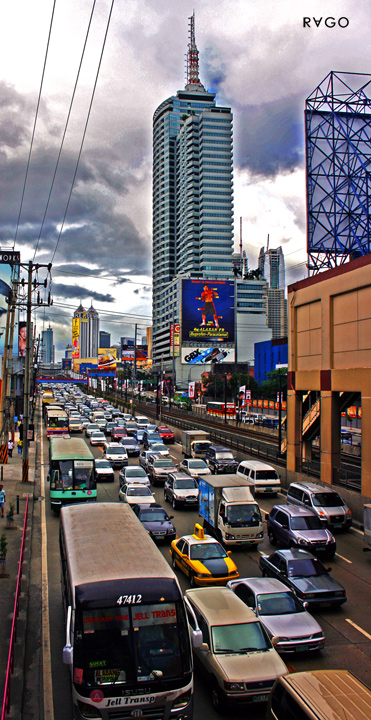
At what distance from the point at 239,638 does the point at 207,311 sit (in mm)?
150744

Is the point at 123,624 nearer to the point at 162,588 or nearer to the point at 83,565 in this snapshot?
the point at 162,588

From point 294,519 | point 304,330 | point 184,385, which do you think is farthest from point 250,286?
point 294,519

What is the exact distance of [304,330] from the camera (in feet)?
101

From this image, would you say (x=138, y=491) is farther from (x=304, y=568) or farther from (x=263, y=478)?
(x=304, y=568)

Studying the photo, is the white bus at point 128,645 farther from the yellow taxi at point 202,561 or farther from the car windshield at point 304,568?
the yellow taxi at point 202,561

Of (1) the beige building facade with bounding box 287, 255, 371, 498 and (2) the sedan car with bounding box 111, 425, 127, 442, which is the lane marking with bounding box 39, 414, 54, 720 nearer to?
(1) the beige building facade with bounding box 287, 255, 371, 498

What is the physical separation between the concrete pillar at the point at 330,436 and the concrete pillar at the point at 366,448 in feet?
10.5

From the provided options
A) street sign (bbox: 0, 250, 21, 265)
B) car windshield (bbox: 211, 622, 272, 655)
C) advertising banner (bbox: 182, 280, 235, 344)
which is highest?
advertising banner (bbox: 182, 280, 235, 344)

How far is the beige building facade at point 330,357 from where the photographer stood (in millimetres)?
24656

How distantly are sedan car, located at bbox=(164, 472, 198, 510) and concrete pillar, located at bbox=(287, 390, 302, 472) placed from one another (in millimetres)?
7425

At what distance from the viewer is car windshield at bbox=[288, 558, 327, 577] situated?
13.4 metres

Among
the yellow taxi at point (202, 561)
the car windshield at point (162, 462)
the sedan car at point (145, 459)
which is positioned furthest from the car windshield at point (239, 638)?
the sedan car at point (145, 459)

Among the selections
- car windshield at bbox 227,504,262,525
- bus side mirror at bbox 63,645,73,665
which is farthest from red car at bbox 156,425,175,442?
bus side mirror at bbox 63,645,73,665

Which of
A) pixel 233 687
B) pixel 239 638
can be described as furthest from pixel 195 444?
pixel 233 687
